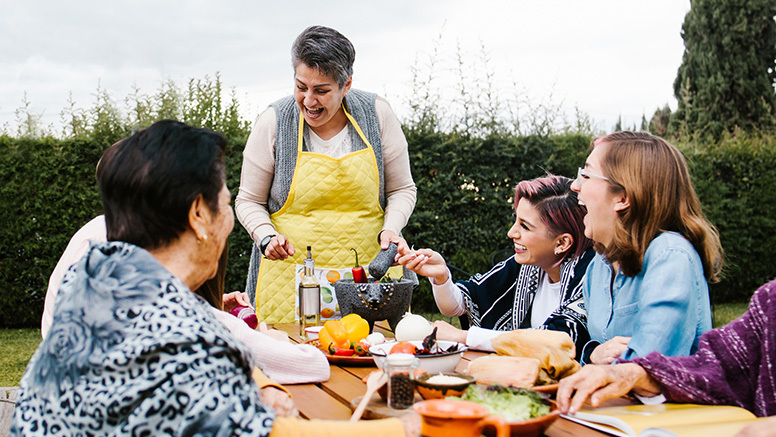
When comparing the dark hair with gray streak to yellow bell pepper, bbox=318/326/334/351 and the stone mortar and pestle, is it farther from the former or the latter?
yellow bell pepper, bbox=318/326/334/351

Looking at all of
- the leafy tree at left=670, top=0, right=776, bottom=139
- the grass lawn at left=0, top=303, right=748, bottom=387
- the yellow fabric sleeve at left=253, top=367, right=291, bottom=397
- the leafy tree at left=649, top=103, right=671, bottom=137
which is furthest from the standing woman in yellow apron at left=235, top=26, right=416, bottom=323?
the leafy tree at left=649, top=103, right=671, bottom=137

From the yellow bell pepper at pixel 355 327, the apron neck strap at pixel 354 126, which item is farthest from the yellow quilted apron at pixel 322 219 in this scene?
the yellow bell pepper at pixel 355 327

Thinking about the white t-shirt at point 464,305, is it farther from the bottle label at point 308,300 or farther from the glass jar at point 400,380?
the glass jar at point 400,380

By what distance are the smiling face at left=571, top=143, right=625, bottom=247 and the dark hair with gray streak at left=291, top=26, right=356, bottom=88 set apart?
1.35 metres

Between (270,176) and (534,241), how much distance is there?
1.40 meters

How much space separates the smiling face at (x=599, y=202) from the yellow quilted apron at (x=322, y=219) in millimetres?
1328

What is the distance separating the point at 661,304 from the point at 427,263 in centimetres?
120

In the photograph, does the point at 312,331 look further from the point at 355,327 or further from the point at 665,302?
the point at 665,302

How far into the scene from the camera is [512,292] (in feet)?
9.72

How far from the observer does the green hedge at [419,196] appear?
682 cm

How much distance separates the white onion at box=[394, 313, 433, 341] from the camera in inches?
89.3

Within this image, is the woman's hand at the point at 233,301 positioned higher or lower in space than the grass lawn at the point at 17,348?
higher

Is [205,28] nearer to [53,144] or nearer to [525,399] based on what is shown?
[53,144]

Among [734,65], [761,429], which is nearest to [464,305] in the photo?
[761,429]
